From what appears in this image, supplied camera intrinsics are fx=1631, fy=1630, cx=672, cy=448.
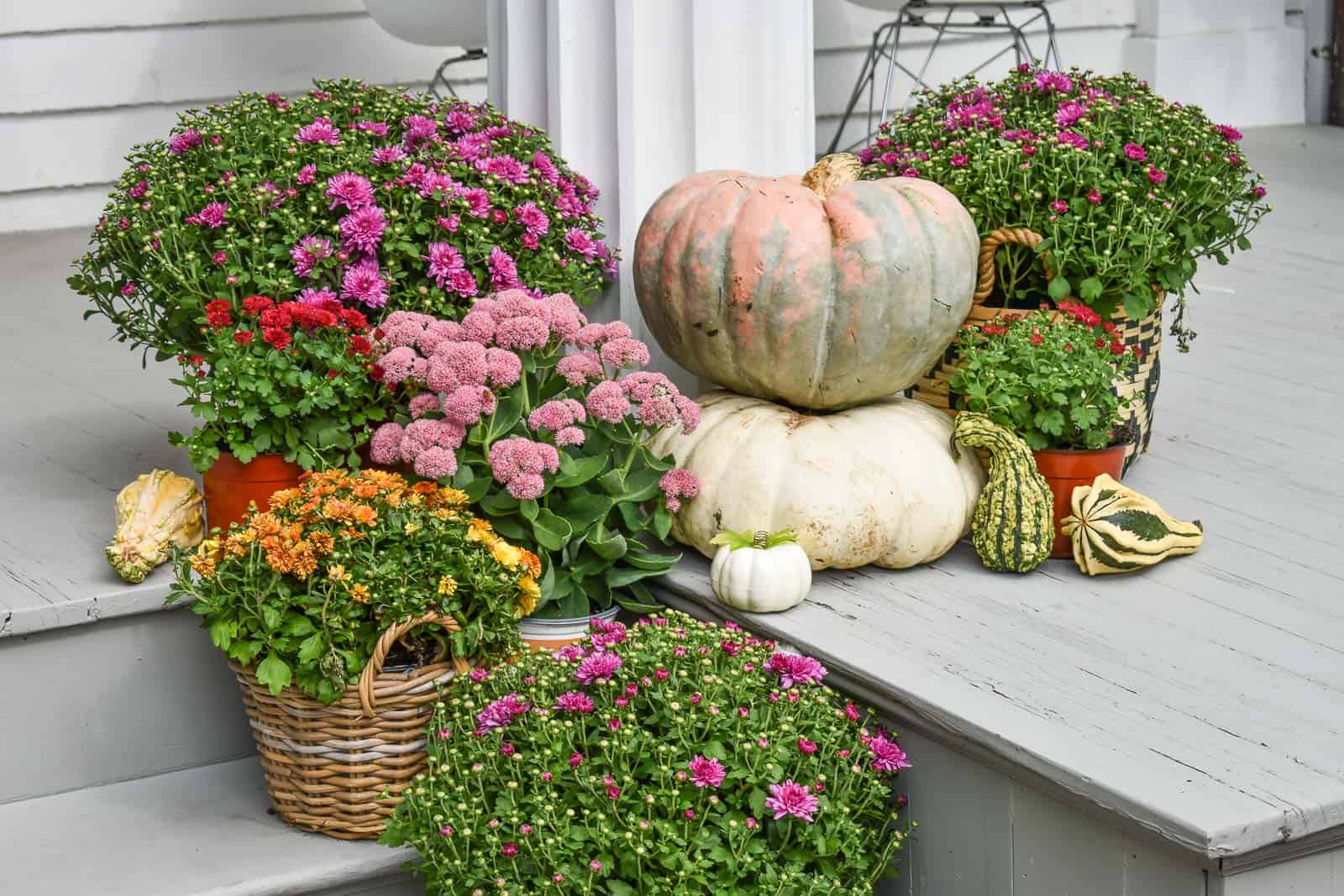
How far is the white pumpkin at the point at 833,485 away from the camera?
7.37 ft

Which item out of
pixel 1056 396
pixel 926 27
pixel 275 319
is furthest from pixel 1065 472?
pixel 926 27

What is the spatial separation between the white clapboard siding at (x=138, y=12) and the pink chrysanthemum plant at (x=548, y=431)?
2912mm

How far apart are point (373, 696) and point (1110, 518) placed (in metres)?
1.04

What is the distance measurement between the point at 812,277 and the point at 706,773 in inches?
30.4

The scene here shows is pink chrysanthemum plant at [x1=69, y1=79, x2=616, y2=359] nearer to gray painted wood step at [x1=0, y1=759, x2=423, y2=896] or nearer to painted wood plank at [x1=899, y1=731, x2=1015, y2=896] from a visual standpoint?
gray painted wood step at [x1=0, y1=759, x2=423, y2=896]

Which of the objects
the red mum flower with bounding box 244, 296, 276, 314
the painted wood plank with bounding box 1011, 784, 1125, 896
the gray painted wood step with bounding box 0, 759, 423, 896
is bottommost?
the gray painted wood step with bounding box 0, 759, 423, 896

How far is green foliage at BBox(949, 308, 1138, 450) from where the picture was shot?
7.66 ft

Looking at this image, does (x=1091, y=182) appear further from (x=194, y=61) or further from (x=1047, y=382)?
(x=194, y=61)

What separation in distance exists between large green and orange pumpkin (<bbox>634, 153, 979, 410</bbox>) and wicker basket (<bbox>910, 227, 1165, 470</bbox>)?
122 mm

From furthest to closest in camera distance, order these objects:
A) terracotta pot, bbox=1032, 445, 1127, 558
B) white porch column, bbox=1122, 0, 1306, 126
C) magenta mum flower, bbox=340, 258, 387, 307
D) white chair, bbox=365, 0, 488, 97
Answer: white porch column, bbox=1122, 0, 1306, 126
white chair, bbox=365, 0, 488, 97
terracotta pot, bbox=1032, 445, 1127, 558
magenta mum flower, bbox=340, 258, 387, 307

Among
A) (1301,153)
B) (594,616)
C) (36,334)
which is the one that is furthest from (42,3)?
(1301,153)

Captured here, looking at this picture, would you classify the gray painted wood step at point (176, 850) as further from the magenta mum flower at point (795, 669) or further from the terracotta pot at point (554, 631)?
the magenta mum flower at point (795, 669)

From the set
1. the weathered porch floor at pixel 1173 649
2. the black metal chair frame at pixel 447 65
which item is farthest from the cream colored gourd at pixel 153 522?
the black metal chair frame at pixel 447 65

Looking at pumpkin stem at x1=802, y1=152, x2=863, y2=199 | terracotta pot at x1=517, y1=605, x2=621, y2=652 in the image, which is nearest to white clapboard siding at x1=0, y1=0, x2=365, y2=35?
pumpkin stem at x1=802, y1=152, x2=863, y2=199
